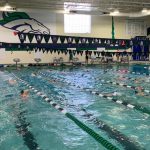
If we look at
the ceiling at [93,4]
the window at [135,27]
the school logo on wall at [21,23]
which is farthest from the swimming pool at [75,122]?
the window at [135,27]

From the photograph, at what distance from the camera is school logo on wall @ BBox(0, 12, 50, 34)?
1947 cm

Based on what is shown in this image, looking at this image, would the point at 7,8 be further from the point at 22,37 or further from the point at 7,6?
the point at 22,37

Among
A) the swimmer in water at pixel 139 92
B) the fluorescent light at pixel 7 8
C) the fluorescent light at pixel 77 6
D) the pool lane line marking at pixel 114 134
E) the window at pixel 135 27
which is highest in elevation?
the fluorescent light at pixel 77 6

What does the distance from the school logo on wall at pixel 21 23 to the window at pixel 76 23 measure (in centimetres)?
174

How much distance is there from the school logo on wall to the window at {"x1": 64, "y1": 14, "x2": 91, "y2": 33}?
174cm

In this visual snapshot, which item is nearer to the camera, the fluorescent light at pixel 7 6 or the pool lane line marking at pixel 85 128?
the pool lane line marking at pixel 85 128

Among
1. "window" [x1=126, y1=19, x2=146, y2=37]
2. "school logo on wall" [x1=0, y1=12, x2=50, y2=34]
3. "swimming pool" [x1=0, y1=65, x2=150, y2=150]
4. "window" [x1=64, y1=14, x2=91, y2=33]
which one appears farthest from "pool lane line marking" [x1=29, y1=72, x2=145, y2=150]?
"window" [x1=126, y1=19, x2=146, y2=37]

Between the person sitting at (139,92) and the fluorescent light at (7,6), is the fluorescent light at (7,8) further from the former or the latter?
the person sitting at (139,92)

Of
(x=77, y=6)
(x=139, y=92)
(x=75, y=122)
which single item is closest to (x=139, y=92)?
(x=139, y=92)

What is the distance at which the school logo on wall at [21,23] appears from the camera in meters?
19.5

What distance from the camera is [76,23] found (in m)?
21.3

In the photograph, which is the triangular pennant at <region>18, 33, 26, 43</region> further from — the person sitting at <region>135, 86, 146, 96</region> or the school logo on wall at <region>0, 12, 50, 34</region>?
the person sitting at <region>135, 86, 146, 96</region>

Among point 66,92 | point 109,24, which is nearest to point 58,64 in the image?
point 109,24

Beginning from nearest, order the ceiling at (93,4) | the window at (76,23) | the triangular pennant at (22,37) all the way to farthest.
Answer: the triangular pennant at (22,37) → the ceiling at (93,4) → the window at (76,23)
